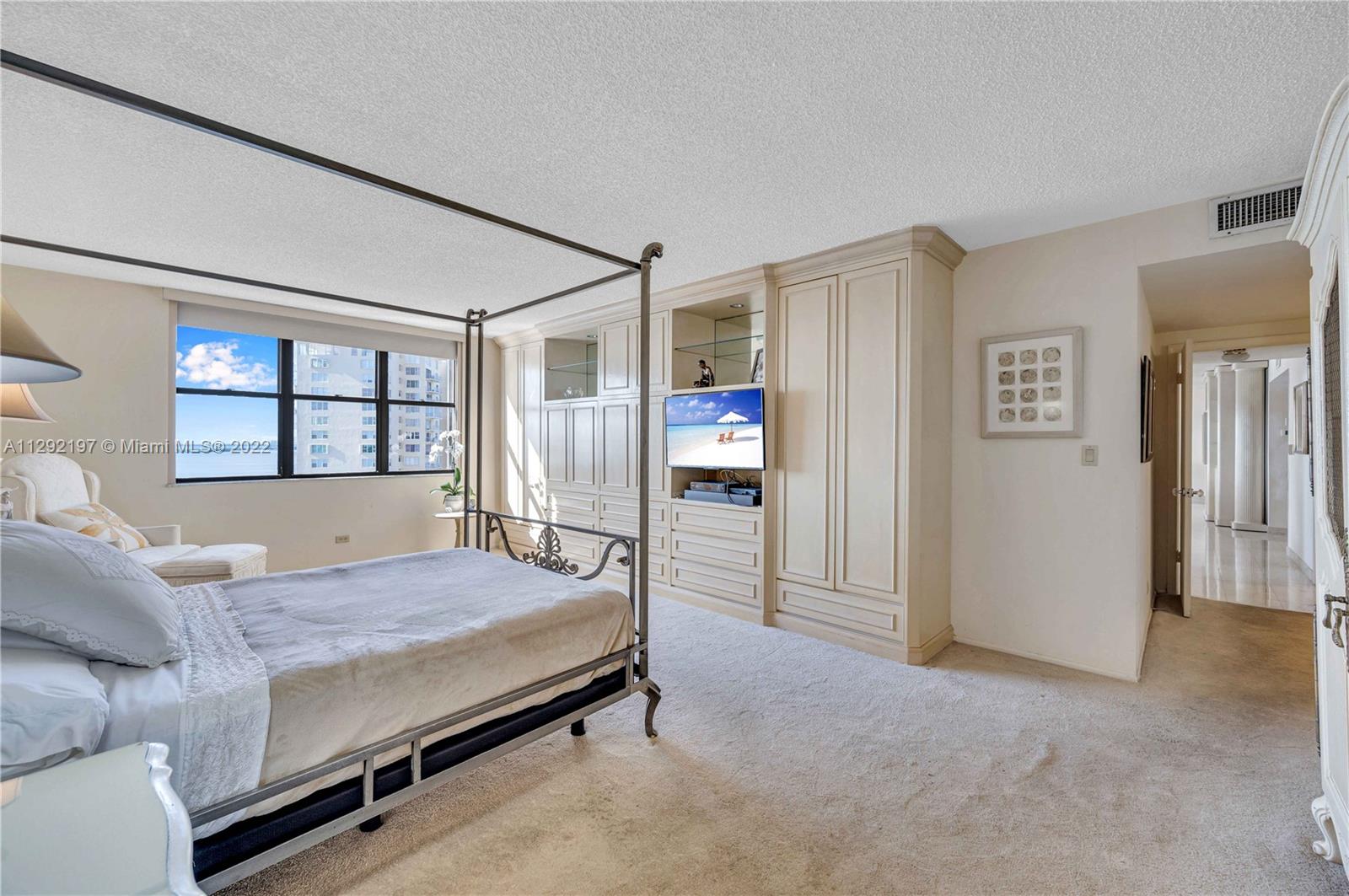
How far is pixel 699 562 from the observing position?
434cm

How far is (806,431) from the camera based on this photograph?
3766mm

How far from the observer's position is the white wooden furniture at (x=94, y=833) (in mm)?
643

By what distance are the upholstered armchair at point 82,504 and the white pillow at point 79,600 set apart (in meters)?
2.38

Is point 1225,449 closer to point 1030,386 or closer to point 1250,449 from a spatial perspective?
point 1250,449

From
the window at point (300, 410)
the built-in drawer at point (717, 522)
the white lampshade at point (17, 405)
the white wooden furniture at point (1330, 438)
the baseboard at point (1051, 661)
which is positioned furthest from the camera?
the window at point (300, 410)

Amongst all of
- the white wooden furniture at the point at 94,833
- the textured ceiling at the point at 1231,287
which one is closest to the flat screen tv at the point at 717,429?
the textured ceiling at the point at 1231,287

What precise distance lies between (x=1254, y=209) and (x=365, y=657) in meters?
4.09

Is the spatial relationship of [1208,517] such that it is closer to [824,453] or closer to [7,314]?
[824,453]

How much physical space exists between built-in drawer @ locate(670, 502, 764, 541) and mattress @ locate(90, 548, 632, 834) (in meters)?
1.74

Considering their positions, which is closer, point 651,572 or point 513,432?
point 651,572

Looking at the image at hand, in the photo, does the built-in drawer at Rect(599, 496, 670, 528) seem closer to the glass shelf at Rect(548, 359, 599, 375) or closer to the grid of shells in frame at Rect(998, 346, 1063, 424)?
the glass shelf at Rect(548, 359, 599, 375)

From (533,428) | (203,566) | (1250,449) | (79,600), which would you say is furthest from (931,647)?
(1250,449)

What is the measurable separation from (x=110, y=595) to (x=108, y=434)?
3919mm

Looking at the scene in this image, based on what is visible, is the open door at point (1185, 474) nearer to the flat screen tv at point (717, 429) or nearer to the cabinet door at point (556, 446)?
the flat screen tv at point (717, 429)
